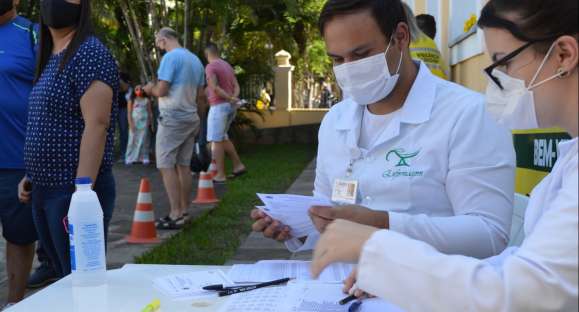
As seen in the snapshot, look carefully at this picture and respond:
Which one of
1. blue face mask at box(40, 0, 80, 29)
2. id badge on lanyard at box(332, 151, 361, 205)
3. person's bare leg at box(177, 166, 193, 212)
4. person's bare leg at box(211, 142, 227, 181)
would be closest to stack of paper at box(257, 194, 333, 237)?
id badge on lanyard at box(332, 151, 361, 205)

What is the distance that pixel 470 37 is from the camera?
5.69 meters

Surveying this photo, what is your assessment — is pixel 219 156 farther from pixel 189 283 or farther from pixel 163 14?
pixel 189 283

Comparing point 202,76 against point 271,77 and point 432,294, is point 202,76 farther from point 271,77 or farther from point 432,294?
point 271,77

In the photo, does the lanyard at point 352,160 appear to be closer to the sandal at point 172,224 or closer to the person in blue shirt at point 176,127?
the person in blue shirt at point 176,127

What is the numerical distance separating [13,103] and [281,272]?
6.57 ft

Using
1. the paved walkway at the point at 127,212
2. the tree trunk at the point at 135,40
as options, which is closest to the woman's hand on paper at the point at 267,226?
the paved walkway at the point at 127,212

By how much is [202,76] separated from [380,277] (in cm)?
592

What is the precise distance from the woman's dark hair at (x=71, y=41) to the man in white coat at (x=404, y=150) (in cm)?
117

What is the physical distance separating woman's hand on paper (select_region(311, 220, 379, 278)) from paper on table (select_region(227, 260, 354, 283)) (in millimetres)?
712

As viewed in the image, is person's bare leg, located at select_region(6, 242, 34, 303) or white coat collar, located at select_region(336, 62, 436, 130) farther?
person's bare leg, located at select_region(6, 242, 34, 303)

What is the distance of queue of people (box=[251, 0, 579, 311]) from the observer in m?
1.18

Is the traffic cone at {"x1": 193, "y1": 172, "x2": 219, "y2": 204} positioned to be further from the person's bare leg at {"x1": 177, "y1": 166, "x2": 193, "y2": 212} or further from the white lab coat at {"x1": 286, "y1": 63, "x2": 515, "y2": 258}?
the white lab coat at {"x1": 286, "y1": 63, "x2": 515, "y2": 258}

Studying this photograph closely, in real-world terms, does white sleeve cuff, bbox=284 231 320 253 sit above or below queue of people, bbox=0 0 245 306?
below

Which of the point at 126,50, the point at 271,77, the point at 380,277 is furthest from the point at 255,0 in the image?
the point at 380,277
